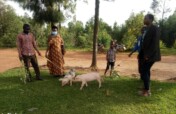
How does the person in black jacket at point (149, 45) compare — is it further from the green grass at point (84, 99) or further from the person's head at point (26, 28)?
the person's head at point (26, 28)

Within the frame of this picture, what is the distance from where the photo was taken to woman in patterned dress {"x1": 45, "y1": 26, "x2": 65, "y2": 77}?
29.0 feet

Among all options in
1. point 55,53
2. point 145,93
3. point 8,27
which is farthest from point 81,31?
point 145,93

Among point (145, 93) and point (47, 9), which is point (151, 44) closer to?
point (145, 93)

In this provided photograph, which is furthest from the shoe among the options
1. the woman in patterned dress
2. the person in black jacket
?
the woman in patterned dress

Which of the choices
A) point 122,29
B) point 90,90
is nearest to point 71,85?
point 90,90

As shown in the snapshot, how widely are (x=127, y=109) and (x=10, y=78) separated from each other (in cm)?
469

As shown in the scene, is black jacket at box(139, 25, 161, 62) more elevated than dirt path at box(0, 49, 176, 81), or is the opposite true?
black jacket at box(139, 25, 161, 62)

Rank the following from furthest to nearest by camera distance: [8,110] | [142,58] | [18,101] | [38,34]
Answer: [38,34] < [142,58] < [18,101] < [8,110]

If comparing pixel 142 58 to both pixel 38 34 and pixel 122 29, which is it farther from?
pixel 38 34

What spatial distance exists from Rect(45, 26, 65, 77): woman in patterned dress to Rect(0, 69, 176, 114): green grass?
2.65ft

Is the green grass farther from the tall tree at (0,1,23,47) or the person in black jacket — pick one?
the tall tree at (0,1,23,47)

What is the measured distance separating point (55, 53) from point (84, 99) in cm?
275

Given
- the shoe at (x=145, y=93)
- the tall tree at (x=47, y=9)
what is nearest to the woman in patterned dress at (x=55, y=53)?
the shoe at (x=145, y=93)

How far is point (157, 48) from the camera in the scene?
6.48 metres
